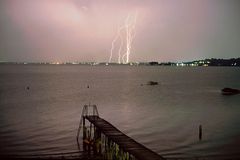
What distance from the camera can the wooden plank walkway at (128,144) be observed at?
23109 millimetres

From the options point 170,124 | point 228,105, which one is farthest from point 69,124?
point 228,105

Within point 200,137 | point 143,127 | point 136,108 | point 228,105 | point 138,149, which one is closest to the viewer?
point 138,149

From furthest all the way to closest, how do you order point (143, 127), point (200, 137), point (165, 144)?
point (143, 127) → point (200, 137) → point (165, 144)

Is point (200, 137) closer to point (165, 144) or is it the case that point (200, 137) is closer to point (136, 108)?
point (165, 144)

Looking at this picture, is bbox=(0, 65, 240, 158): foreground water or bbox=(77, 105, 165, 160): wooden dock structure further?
bbox=(0, 65, 240, 158): foreground water

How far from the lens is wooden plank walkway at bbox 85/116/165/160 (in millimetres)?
23109

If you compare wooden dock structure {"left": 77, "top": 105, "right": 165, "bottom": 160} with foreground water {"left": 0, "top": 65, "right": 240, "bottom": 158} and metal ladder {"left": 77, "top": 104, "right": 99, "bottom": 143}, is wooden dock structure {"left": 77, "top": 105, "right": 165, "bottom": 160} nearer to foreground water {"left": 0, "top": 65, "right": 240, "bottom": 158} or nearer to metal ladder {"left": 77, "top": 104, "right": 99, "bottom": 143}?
foreground water {"left": 0, "top": 65, "right": 240, "bottom": 158}

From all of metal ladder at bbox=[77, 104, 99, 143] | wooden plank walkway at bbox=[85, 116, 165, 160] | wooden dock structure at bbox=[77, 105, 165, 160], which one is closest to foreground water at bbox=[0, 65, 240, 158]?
metal ladder at bbox=[77, 104, 99, 143]

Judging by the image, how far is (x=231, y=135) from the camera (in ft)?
146

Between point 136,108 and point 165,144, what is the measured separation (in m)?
30.5

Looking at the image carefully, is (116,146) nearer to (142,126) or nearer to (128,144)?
(128,144)

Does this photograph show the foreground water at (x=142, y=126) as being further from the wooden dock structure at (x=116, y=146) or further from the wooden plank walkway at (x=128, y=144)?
the wooden plank walkway at (x=128, y=144)

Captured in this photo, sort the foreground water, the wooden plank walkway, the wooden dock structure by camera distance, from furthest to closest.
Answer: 1. the foreground water
2. the wooden dock structure
3. the wooden plank walkway

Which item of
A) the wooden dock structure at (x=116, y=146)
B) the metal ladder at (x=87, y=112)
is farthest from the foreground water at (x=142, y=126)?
the wooden dock structure at (x=116, y=146)
